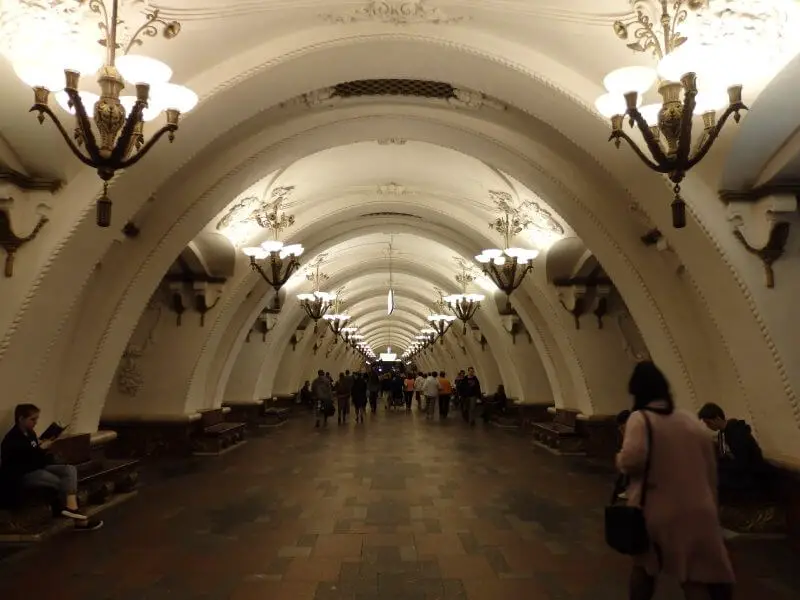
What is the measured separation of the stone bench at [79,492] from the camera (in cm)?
436

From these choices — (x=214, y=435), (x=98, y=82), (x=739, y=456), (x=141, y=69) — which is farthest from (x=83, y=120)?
(x=214, y=435)

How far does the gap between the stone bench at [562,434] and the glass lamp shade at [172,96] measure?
7516 millimetres

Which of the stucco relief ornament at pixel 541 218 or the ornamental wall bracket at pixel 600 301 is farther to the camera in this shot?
the ornamental wall bracket at pixel 600 301

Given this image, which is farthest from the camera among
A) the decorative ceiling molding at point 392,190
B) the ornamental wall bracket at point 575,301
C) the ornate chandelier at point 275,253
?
the decorative ceiling molding at point 392,190

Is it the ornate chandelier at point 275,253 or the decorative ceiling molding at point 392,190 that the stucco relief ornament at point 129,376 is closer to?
the ornate chandelier at point 275,253

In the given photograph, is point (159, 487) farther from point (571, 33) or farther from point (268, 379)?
point (268, 379)

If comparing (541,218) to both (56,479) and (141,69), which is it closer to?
(141,69)

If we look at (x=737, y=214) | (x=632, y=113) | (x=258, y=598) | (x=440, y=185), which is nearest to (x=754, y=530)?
(x=737, y=214)

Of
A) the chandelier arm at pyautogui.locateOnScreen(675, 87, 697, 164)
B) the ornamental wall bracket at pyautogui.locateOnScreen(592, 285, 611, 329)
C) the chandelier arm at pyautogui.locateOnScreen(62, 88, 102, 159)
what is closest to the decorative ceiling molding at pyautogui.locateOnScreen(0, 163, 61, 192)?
the chandelier arm at pyautogui.locateOnScreen(62, 88, 102, 159)

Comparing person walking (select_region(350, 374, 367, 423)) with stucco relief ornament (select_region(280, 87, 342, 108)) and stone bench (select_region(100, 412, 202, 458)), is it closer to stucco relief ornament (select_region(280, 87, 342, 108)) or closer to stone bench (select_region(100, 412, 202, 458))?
stone bench (select_region(100, 412, 202, 458))

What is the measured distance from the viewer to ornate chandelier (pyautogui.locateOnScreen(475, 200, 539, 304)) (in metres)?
7.91

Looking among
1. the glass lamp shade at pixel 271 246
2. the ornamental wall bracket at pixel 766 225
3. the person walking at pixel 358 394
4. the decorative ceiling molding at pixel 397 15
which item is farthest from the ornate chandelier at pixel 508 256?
the person walking at pixel 358 394

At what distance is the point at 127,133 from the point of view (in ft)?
9.73

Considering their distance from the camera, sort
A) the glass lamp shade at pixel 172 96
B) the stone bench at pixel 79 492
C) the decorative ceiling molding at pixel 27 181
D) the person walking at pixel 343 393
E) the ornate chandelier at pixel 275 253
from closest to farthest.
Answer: the glass lamp shade at pixel 172 96 → the decorative ceiling molding at pixel 27 181 → the stone bench at pixel 79 492 → the ornate chandelier at pixel 275 253 → the person walking at pixel 343 393
